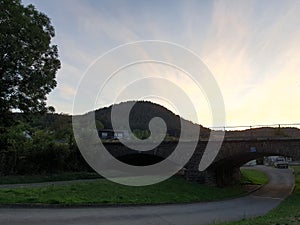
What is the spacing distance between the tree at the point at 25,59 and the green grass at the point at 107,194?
8772mm

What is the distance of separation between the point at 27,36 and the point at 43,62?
105 inches

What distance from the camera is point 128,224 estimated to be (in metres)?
10.4

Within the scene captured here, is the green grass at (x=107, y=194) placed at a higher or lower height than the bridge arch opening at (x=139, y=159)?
lower

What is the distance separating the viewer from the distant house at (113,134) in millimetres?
32281

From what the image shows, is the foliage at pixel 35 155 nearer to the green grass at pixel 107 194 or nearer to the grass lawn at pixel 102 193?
the grass lawn at pixel 102 193

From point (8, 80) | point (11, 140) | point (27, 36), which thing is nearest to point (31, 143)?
point (11, 140)

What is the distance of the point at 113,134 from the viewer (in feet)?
113

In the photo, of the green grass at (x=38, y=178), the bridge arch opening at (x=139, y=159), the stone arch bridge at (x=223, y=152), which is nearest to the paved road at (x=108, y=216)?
the green grass at (x=38, y=178)

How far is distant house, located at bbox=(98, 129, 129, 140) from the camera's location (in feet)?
106

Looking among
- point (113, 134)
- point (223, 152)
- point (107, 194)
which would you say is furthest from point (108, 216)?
point (113, 134)

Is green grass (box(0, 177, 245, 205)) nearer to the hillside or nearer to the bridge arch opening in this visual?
the bridge arch opening

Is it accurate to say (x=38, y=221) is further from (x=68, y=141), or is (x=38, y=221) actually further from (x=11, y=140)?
(x=68, y=141)

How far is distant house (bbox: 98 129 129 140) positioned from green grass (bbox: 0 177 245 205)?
36.2 feet

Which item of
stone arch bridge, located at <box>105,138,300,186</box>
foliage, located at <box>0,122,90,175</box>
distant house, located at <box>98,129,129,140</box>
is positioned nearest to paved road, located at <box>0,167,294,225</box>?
stone arch bridge, located at <box>105,138,300,186</box>
